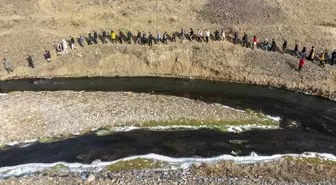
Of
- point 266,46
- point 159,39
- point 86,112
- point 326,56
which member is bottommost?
point 86,112

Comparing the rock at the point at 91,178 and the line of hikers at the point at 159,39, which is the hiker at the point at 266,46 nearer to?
the line of hikers at the point at 159,39

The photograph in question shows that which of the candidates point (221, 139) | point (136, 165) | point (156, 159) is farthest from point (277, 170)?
point (136, 165)

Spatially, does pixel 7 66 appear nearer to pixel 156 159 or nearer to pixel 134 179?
pixel 156 159

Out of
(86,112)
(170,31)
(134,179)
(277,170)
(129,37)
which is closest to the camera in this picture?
(134,179)

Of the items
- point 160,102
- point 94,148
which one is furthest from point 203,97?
point 94,148

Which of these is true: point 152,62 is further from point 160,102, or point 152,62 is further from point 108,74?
point 160,102

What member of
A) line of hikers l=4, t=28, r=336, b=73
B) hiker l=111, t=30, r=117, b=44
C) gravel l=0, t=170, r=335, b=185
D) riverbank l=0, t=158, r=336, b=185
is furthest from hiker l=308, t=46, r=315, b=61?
hiker l=111, t=30, r=117, b=44

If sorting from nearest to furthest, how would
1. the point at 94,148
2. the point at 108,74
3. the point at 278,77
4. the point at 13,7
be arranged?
the point at 94,148
the point at 278,77
the point at 108,74
the point at 13,7
